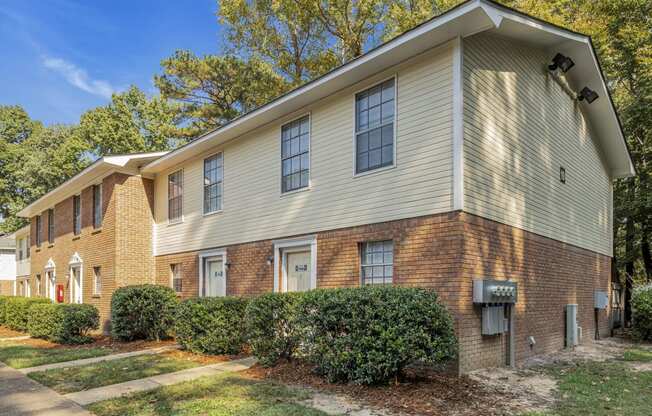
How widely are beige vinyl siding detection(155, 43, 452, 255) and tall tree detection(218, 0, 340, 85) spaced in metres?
12.3

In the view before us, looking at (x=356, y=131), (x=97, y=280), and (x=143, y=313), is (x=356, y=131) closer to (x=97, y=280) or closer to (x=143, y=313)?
(x=143, y=313)

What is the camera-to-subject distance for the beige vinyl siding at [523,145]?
8156mm

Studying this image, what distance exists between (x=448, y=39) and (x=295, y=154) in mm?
4284

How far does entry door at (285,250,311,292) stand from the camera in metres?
10.5

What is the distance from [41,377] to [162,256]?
7.17 m

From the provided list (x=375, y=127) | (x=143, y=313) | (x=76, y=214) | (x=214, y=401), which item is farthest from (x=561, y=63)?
(x=76, y=214)

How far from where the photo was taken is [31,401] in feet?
22.1

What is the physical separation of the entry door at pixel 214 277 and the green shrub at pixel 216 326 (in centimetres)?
252

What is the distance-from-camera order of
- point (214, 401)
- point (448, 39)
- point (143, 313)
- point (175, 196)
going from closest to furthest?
point (214, 401) → point (448, 39) → point (143, 313) → point (175, 196)

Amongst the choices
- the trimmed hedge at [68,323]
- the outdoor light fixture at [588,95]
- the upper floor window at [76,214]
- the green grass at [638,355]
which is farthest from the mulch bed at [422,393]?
the upper floor window at [76,214]

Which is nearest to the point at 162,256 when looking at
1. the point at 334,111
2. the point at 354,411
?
the point at 334,111

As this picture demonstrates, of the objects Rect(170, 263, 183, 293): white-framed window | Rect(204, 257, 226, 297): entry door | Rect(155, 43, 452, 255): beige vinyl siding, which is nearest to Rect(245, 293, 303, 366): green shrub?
Rect(155, 43, 452, 255): beige vinyl siding

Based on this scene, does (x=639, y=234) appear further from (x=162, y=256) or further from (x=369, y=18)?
(x=162, y=256)

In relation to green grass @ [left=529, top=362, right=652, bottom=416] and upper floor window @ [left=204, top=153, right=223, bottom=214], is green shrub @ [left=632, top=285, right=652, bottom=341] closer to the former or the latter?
green grass @ [left=529, top=362, right=652, bottom=416]
